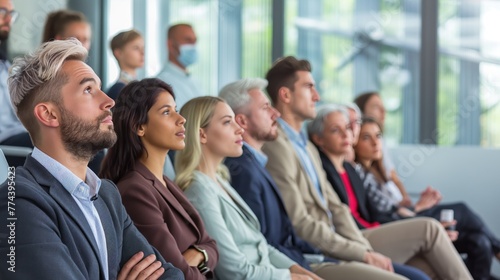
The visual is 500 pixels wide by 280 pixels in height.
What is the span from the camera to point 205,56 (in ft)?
25.1

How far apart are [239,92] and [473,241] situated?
193 cm

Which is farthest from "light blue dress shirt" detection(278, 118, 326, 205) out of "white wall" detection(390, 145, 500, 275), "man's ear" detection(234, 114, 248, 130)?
"white wall" detection(390, 145, 500, 275)

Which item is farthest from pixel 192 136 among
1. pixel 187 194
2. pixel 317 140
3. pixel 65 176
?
pixel 317 140

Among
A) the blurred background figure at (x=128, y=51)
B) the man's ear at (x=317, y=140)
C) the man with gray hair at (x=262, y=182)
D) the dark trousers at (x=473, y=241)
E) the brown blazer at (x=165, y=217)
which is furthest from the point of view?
the dark trousers at (x=473, y=241)

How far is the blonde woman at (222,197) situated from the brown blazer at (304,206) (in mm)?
462

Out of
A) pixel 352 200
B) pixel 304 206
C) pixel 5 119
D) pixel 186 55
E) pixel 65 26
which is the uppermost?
pixel 65 26

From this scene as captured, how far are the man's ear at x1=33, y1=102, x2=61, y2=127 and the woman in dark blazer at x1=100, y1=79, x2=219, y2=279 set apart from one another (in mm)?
609

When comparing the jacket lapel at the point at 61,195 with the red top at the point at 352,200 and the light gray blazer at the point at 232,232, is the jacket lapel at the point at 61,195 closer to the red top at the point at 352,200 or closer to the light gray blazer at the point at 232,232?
the light gray blazer at the point at 232,232

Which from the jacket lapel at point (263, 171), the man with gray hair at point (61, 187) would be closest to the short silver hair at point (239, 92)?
the jacket lapel at point (263, 171)

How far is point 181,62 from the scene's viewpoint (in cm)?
546

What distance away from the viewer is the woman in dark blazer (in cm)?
284

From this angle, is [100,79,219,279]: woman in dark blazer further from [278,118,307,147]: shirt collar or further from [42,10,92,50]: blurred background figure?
[42,10,92,50]: blurred background figure

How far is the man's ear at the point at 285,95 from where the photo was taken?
443 cm

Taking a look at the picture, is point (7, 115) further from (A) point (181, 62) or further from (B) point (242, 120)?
(A) point (181, 62)
